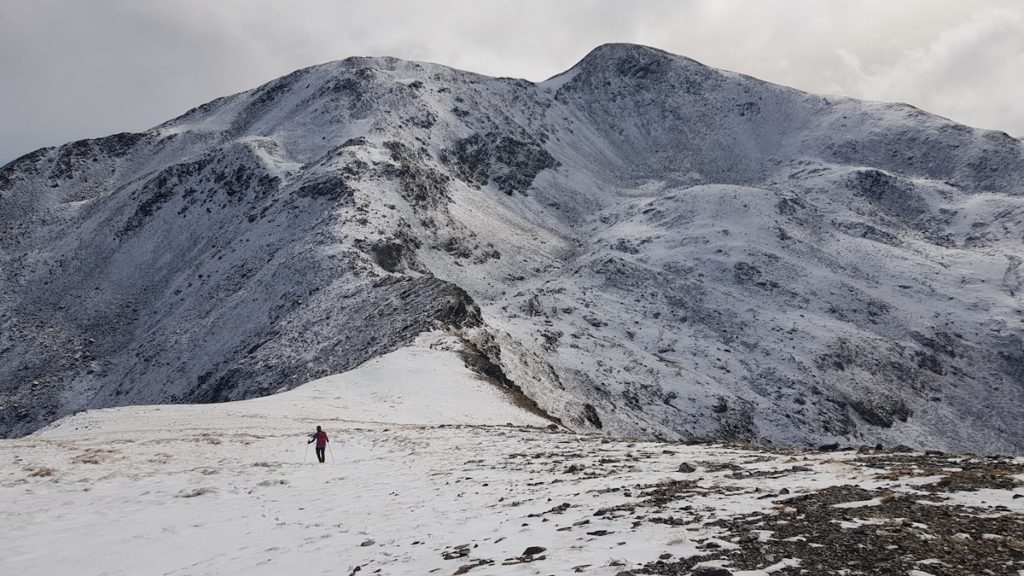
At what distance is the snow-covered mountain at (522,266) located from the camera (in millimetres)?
55625

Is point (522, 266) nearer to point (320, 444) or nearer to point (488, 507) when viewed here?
point (320, 444)

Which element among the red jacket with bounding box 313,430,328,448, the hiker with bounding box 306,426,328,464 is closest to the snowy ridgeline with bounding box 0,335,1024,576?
the hiker with bounding box 306,426,328,464

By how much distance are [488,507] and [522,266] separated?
7558cm

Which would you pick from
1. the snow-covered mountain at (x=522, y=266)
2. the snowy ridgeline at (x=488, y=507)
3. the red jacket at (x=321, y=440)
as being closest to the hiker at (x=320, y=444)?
the red jacket at (x=321, y=440)

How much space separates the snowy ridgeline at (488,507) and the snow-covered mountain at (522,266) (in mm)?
22950

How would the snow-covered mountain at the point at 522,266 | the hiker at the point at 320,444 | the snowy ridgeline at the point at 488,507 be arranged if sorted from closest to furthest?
the snowy ridgeline at the point at 488,507
the hiker at the point at 320,444
the snow-covered mountain at the point at 522,266

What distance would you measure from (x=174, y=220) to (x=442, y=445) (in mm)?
84589

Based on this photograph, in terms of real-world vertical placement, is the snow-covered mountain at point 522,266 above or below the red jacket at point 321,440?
above

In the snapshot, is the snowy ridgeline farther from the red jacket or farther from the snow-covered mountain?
the snow-covered mountain

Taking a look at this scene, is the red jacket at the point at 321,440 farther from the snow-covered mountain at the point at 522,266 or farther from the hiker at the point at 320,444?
the snow-covered mountain at the point at 522,266

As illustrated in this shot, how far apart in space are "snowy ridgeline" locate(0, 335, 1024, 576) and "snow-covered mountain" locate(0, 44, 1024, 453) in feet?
75.3

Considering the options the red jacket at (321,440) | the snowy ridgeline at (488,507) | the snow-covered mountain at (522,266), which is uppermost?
the snow-covered mountain at (522,266)

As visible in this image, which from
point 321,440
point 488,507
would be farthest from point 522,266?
point 488,507

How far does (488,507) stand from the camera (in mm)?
12867
